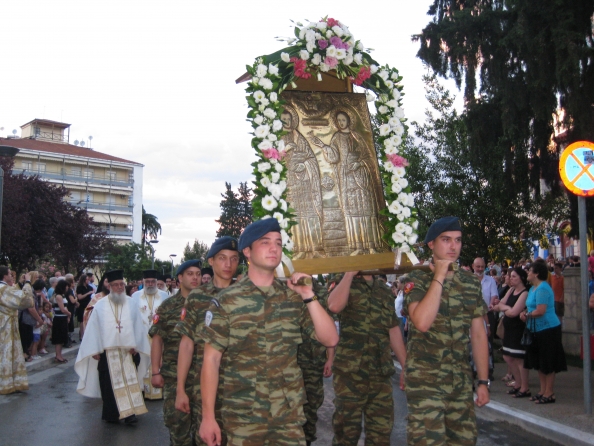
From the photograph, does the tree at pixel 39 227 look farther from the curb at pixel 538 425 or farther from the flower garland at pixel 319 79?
the flower garland at pixel 319 79

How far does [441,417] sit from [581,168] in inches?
214

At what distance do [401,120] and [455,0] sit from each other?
13.3 m

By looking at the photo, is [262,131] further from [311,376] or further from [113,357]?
[113,357]

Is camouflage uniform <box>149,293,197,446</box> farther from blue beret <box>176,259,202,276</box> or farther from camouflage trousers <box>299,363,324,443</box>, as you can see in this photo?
camouflage trousers <box>299,363,324,443</box>

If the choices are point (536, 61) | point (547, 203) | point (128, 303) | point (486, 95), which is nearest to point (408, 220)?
point (128, 303)

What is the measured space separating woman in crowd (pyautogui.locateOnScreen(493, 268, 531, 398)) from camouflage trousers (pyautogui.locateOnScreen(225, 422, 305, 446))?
6.81 metres

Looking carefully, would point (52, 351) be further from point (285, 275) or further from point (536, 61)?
point (285, 275)

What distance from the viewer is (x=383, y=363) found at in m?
6.40

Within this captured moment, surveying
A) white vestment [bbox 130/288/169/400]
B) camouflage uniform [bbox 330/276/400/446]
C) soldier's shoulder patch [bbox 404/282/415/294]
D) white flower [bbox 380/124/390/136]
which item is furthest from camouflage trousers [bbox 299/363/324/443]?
white vestment [bbox 130/288/169/400]

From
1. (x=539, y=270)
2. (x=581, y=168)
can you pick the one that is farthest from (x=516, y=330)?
(x=581, y=168)

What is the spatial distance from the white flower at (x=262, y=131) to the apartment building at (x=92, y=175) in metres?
83.8

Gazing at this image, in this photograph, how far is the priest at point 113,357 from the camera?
957cm

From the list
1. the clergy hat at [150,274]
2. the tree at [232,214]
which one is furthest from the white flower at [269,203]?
the tree at [232,214]

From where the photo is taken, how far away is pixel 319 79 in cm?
609
